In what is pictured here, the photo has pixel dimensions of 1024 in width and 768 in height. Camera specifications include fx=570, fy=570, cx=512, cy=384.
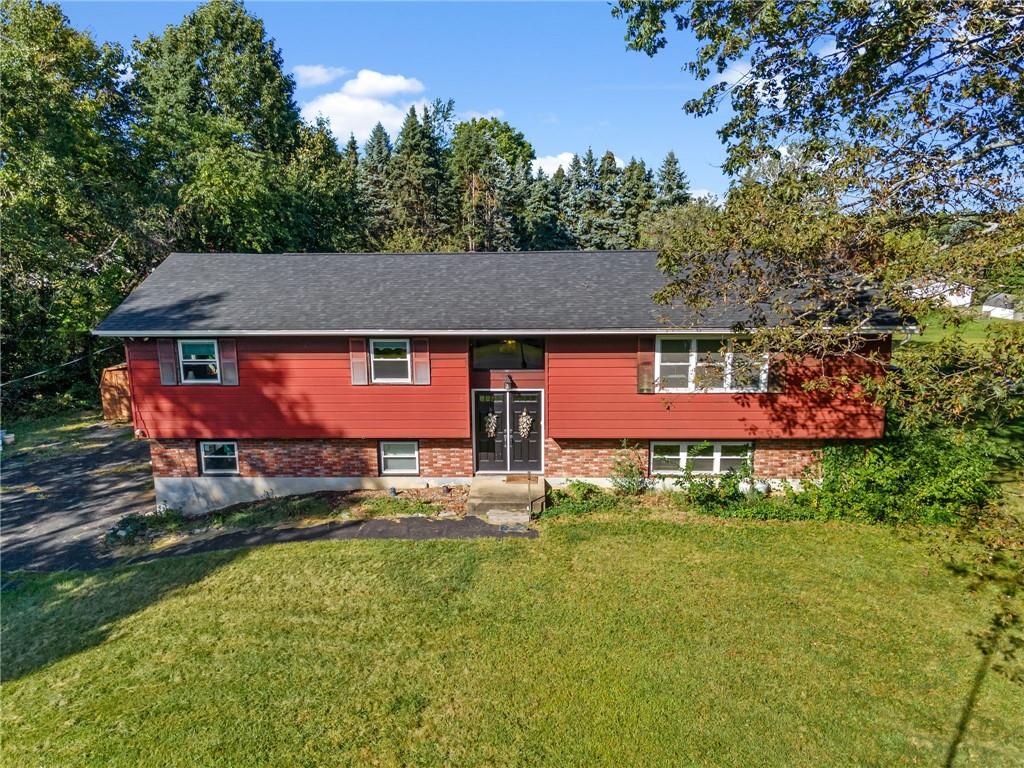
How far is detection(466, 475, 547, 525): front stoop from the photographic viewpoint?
12328 mm

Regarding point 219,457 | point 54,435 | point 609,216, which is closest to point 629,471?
point 219,457

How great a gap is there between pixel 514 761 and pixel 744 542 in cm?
673

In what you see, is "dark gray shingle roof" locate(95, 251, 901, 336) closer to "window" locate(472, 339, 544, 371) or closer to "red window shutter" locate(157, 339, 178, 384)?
"red window shutter" locate(157, 339, 178, 384)

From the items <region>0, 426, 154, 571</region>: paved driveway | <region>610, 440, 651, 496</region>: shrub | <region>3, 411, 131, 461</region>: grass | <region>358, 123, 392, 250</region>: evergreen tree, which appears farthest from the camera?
<region>358, 123, 392, 250</region>: evergreen tree

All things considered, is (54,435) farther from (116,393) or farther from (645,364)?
(645,364)

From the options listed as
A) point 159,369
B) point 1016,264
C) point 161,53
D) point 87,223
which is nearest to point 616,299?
point 1016,264

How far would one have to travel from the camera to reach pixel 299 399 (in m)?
13.2

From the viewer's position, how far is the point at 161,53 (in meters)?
28.2

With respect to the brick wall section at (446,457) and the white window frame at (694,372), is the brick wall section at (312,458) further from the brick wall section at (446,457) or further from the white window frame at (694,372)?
the white window frame at (694,372)

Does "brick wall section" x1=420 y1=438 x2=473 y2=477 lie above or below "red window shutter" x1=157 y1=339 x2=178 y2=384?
below

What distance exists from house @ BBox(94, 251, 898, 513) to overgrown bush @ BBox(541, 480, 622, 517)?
15.1 inches

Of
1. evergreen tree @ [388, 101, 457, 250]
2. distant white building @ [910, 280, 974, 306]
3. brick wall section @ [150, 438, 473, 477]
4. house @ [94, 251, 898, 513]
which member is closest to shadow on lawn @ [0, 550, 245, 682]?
brick wall section @ [150, 438, 473, 477]

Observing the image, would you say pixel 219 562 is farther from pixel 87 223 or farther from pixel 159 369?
pixel 87 223

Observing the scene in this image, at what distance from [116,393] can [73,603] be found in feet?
47.6
